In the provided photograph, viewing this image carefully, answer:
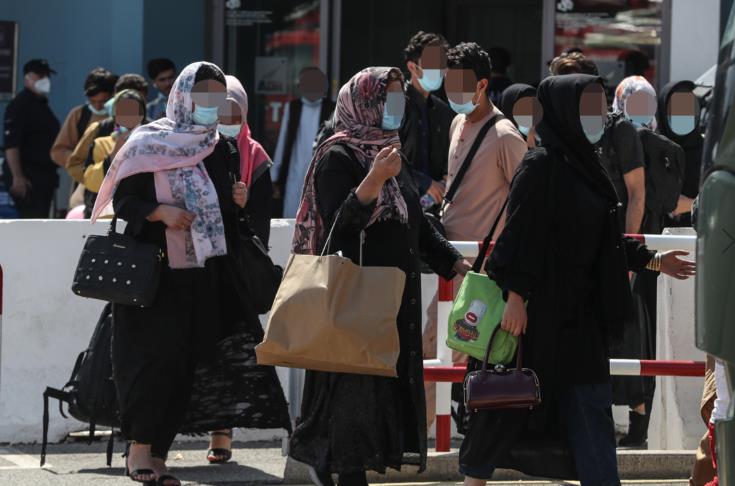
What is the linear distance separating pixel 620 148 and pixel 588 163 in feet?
8.53

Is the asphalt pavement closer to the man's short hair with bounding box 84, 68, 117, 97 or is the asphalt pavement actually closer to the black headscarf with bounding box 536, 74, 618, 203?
the black headscarf with bounding box 536, 74, 618, 203

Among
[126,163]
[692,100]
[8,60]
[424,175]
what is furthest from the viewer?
[8,60]

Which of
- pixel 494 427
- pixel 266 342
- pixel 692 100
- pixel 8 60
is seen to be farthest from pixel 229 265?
pixel 8 60

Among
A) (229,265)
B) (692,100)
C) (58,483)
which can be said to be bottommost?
(58,483)

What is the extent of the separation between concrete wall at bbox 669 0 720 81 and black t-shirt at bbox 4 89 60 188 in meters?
4.73

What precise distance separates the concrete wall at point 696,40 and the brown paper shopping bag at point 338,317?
7594 mm

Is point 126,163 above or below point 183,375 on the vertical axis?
above

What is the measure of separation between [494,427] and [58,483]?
2458mm

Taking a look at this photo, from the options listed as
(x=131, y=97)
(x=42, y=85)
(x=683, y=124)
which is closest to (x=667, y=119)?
(x=683, y=124)

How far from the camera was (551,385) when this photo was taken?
5832mm

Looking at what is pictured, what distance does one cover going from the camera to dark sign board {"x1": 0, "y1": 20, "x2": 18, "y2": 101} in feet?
44.2

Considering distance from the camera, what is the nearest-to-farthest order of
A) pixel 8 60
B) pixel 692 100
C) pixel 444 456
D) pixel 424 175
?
1. pixel 444 456
2. pixel 424 175
3. pixel 692 100
4. pixel 8 60

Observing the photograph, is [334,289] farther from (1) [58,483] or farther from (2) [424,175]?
(2) [424,175]

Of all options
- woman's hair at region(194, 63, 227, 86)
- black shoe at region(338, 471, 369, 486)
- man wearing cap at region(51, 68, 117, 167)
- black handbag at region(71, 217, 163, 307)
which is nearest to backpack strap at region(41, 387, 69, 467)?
black handbag at region(71, 217, 163, 307)
